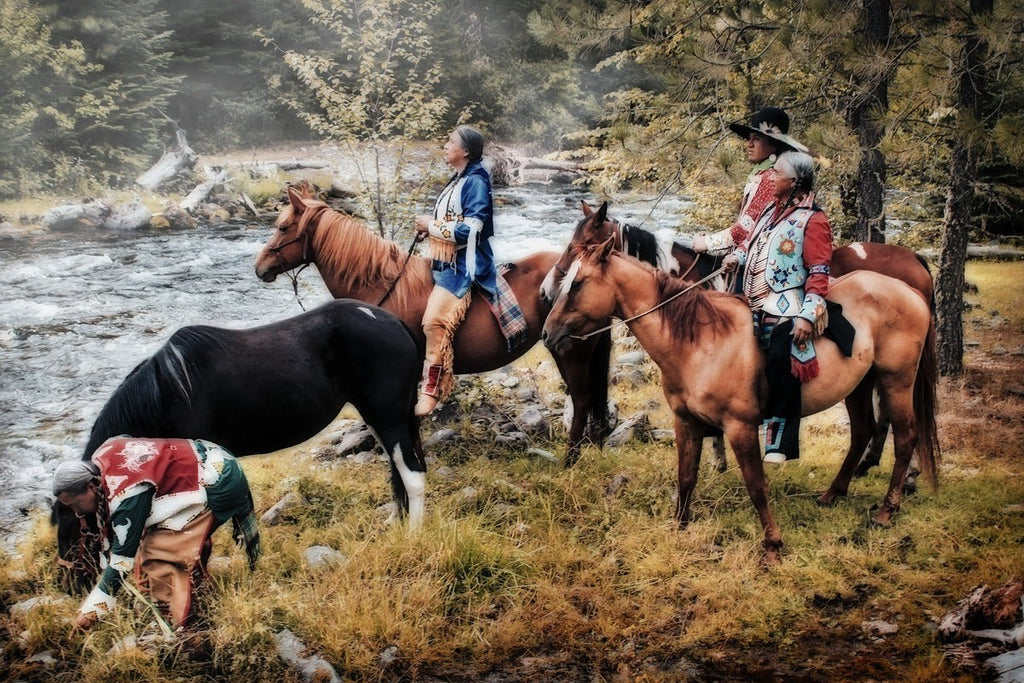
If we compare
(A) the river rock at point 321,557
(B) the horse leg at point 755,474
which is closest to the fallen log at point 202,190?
(A) the river rock at point 321,557

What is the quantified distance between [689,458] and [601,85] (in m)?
10.2

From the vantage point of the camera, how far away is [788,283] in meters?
3.87

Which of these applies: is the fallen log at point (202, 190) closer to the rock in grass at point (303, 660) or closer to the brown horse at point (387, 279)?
the brown horse at point (387, 279)

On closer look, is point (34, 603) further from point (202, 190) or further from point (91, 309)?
point (202, 190)

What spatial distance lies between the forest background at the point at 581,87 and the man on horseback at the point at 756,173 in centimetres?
148

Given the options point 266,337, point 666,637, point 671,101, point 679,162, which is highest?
point 671,101

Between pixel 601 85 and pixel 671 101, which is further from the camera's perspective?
pixel 601 85

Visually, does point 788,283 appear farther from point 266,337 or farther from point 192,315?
point 192,315

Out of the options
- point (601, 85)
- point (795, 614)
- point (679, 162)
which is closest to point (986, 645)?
point (795, 614)

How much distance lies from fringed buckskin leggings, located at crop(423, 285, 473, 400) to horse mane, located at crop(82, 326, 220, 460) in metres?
1.51

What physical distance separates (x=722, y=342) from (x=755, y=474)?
685mm

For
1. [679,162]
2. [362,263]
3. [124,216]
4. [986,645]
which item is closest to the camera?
[986,645]

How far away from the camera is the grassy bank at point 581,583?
3.28 metres

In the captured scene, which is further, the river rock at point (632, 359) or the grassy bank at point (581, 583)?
the river rock at point (632, 359)
